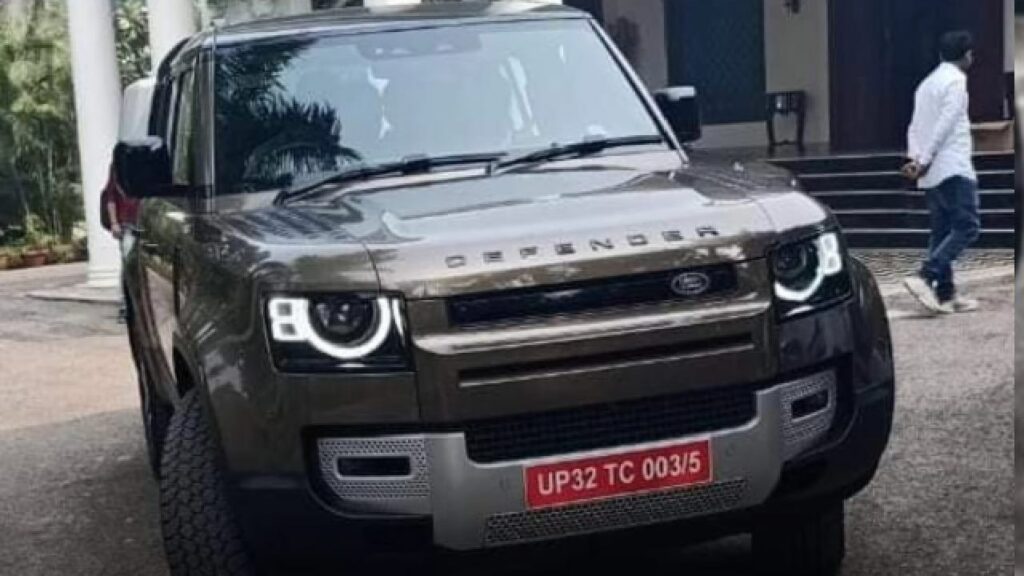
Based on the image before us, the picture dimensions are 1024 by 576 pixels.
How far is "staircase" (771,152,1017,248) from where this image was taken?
12.0m

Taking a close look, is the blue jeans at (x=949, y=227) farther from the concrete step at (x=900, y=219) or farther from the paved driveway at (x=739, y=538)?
the concrete step at (x=900, y=219)

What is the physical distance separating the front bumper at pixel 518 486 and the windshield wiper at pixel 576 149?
3.92 feet

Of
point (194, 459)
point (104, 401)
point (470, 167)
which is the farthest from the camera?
point (104, 401)

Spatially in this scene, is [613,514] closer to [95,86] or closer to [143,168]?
[143,168]

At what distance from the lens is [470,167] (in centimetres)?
441

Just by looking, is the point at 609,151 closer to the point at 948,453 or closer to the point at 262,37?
the point at 262,37

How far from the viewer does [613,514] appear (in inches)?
138

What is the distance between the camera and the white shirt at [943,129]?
903 centimetres

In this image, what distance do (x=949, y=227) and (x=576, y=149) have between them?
212 inches

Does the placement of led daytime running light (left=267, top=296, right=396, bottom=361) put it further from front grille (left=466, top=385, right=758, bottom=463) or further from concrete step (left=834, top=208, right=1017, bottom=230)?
concrete step (left=834, top=208, right=1017, bottom=230)

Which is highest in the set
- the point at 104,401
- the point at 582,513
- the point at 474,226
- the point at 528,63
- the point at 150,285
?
the point at 528,63

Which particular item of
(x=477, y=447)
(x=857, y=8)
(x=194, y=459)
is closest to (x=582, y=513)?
(x=477, y=447)

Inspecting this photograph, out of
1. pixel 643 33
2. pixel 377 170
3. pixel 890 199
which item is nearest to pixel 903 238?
pixel 890 199

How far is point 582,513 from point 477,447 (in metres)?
0.30
